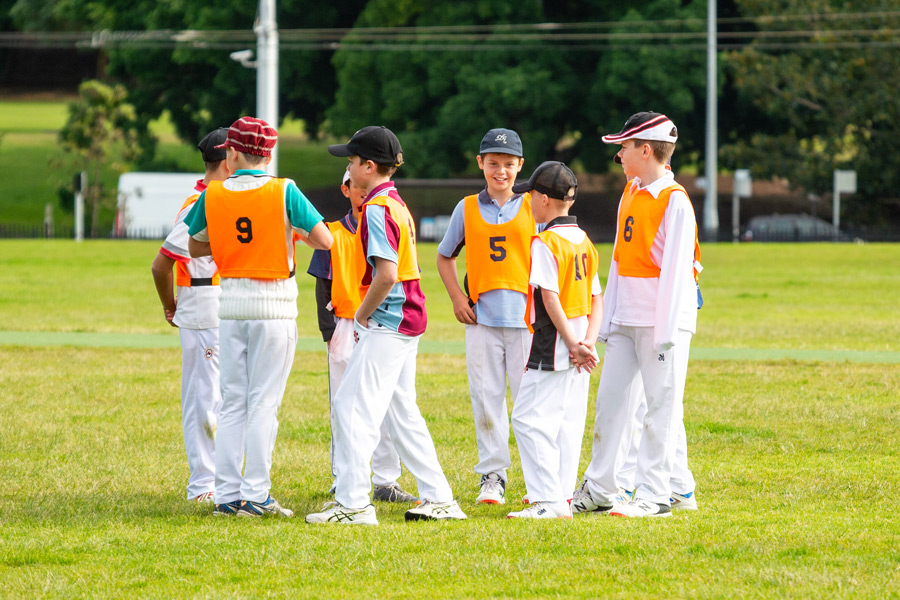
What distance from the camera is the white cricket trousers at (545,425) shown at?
19.4ft

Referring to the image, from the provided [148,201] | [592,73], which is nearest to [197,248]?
[148,201]

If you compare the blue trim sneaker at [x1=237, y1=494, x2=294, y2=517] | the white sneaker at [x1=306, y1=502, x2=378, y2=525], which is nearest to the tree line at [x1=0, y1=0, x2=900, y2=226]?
the blue trim sneaker at [x1=237, y1=494, x2=294, y2=517]

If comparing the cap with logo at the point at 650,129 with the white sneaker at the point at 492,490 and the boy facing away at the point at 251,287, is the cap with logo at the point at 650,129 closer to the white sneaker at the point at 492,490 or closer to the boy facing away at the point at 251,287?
the boy facing away at the point at 251,287

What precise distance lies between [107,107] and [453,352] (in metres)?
38.4

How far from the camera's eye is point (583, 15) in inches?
1953

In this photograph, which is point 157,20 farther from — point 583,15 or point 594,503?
point 594,503

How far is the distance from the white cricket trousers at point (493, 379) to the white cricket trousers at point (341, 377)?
1.74 ft

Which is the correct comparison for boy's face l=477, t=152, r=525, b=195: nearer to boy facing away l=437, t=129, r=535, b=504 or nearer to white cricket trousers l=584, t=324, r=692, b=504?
boy facing away l=437, t=129, r=535, b=504

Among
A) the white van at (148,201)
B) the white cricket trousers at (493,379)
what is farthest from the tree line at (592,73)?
the white cricket trousers at (493,379)

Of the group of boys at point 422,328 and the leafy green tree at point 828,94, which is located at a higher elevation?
the leafy green tree at point 828,94

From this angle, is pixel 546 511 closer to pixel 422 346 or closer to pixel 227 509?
pixel 227 509

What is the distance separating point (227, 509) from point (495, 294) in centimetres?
202

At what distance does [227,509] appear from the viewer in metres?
6.05

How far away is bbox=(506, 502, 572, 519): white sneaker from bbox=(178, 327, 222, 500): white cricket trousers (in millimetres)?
1919
